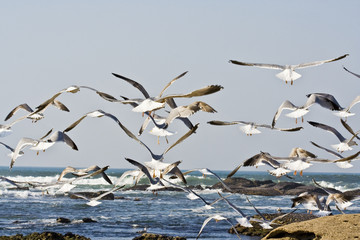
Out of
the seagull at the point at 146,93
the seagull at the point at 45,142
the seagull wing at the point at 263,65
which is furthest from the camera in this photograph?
the seagull at the point at 45,142

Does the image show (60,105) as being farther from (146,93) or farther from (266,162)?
(266,162)

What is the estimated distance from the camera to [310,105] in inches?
432

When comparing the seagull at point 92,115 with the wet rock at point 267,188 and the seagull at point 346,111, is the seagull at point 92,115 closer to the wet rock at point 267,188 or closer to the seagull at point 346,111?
the seagull at point 346,111

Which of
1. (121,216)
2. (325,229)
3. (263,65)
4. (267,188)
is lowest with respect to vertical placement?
(267,188)

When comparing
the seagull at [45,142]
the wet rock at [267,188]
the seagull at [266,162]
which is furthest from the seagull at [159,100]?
the wet rock at [267,188]

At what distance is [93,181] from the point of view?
6094cm

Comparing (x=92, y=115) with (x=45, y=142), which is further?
(x=45, y=142)

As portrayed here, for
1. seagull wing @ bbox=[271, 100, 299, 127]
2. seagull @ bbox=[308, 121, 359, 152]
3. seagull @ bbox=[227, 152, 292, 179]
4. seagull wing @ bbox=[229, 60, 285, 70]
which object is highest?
seagull wing @ bbox=[229, 60, 285, 70]

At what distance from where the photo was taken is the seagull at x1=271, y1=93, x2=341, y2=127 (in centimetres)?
1095

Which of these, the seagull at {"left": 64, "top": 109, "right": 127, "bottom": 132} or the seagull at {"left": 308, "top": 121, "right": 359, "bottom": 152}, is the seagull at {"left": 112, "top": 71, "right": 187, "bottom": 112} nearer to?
the seagull at {"left": 64, "top": 109, "right": 127, "bottom": 132}

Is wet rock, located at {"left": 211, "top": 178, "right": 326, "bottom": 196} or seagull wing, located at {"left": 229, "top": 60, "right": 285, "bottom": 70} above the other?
seagull wing, located at {"left": 229, "top": 60, "right": 285, "bottom": 70}

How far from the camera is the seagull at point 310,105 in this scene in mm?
10945

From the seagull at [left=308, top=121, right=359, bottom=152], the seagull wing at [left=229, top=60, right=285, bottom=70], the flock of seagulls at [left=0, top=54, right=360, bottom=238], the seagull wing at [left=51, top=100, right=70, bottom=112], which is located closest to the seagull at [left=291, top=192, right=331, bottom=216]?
the flock of seagulls at [left=0, top=54, right=360, bottom=238]

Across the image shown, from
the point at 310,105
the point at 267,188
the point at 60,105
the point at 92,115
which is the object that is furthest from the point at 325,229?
the point at 267,188
